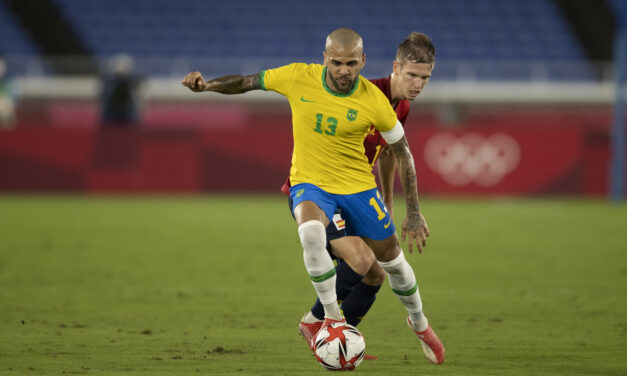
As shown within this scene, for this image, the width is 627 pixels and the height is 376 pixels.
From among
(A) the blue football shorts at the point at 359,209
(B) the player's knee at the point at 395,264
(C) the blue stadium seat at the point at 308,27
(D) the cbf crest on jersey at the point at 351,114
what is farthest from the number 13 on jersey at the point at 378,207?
Result: (C) the blue stadium seat at the point at 308,27

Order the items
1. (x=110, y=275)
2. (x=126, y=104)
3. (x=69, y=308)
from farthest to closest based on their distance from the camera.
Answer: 1. (x=126, y=104)
2. (x=110, y=275)
3. (x=69, y=308)

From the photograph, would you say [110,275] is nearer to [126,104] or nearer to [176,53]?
[126,104]

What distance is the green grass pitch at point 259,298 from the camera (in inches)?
198

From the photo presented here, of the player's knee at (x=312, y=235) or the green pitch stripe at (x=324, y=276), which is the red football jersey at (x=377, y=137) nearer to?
the player's knee at (x=312, y=235)

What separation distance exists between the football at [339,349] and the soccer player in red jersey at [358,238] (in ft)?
1.13

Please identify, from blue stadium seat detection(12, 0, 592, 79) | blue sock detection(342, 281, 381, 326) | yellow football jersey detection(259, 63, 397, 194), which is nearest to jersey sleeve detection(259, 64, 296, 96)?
yellow football jersey detection(259, 63, 397, 194)

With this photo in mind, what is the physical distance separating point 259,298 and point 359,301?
200 centimetres

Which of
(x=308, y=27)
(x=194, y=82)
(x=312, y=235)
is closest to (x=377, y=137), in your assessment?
(x=312, y=235)

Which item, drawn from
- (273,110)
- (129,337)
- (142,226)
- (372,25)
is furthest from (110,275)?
(372,25)

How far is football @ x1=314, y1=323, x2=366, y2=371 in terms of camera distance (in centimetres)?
475

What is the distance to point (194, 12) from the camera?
26969mm

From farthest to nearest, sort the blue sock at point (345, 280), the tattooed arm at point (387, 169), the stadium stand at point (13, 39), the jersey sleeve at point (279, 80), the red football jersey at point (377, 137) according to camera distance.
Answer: the stadium stand at point (13, 39) < the tattooed arm at point (387, 169) < the blue sock at point (345, 280) < the red football jersey at point (377, 137) < the jersey sleeve at point (279, 80)

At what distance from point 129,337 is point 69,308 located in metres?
1.28

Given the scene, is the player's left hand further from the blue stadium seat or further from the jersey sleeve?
the blue stadium seat
